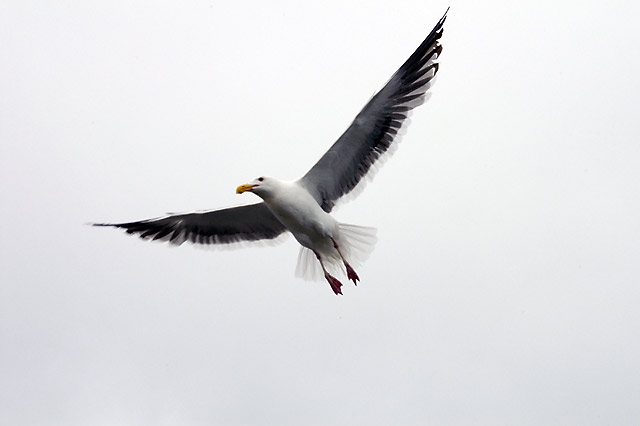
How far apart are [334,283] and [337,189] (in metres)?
1.02

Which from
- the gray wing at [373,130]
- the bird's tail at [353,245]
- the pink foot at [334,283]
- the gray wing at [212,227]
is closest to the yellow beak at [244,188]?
the gray wing at [373,130]

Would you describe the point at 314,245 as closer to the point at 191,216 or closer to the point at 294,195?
the point at 294,195

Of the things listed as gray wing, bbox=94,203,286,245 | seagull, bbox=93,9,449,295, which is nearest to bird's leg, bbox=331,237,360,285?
seagull, bbox=93,9,449,295

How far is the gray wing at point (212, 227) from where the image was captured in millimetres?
11883

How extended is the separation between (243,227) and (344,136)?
201cm

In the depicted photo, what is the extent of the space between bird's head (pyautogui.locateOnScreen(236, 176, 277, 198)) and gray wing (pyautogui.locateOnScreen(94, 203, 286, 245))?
31.6 inches

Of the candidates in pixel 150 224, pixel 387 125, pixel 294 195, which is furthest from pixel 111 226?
pixel 387 125

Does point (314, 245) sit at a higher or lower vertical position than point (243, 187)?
lower

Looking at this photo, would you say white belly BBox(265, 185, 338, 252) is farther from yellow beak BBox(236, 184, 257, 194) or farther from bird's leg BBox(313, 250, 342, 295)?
bird's leg BBox(313, 250, 342, 295)

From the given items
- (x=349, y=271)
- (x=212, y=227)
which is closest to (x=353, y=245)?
(x=349, y=271)

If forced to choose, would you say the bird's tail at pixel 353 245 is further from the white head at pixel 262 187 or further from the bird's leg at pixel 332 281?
the white head at pixel 262 187

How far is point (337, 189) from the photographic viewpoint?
1141 centimetres

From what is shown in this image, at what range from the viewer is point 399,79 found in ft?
35.5

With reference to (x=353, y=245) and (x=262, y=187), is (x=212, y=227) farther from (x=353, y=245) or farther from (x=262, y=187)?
(x=353, y=245)
